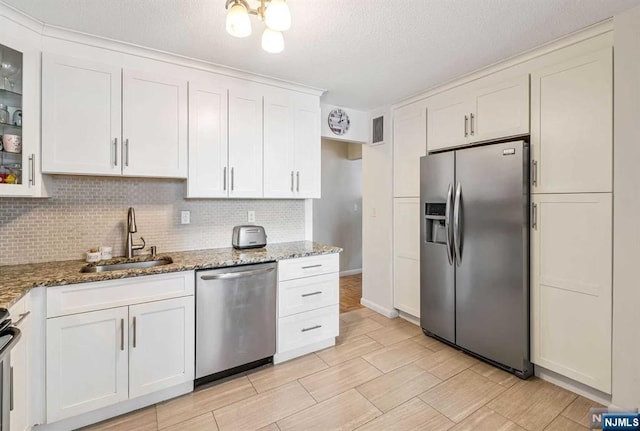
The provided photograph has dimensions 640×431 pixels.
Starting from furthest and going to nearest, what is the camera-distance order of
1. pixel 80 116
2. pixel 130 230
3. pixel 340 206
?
pixel 340 206 < pixel 130 230 < pixel 80 116

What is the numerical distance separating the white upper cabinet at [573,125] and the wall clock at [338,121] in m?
1.81

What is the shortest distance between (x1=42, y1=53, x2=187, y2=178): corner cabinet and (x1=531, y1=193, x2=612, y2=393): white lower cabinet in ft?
8.94

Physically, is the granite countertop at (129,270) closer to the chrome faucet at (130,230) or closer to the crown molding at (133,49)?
the chrome faucet at (130,230)

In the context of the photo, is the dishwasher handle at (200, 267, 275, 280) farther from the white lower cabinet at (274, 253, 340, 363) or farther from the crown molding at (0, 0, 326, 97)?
the crown molding at (0, 0, 326, 97)

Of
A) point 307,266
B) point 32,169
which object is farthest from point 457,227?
point 32,169

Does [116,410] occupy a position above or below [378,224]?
below

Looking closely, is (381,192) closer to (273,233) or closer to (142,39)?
(273,233)

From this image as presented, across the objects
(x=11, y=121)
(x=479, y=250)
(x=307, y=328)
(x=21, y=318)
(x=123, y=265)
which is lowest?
(x=307, y=328)

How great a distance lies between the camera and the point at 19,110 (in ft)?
5.92

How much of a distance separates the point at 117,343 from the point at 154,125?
1.48 metres

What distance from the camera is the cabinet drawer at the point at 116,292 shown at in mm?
1671

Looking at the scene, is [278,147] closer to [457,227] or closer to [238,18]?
[238,18]

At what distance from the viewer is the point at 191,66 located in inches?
92.8

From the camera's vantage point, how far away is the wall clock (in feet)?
11.0
